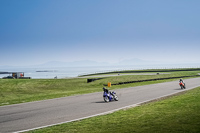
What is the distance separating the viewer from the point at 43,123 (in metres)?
10.7

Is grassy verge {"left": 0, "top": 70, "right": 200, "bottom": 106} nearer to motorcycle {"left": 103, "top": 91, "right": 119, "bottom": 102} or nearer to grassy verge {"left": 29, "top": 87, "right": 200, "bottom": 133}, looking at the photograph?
motorcycle {"left": 103, "top": 91, "right": 119, "bottom": 102}

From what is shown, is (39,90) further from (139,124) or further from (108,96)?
(139,124)

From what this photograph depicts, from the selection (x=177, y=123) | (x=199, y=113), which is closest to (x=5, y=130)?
(x=177, y=123)

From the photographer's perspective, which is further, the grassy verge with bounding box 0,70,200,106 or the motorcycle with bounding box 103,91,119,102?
the grassy verge with bounding box 0,70,200,106

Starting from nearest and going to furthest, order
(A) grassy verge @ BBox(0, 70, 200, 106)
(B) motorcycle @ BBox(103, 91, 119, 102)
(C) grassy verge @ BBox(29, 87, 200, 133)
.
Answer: (C) grassy verge @ BBox(29, 87, 200, 133)
(B) motorcycle @ BBox(103, 91, 119, 102)
(A) grassy verge @ BBox(0, 70, 200, 106)

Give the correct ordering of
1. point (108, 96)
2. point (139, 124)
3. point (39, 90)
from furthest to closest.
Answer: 1. point (39, 90)
2. point (108, 96)
3. point (139, 124)

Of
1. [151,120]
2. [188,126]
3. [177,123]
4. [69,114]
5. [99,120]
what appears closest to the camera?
[188,126]

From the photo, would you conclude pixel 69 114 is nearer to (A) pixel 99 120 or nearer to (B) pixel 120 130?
(A) pixel 99 120

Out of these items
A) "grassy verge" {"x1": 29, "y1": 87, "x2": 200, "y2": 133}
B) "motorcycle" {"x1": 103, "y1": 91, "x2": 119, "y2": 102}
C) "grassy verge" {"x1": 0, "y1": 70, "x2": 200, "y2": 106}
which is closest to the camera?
"grassy verge" {"x1": 29, "y1": 87, "x2": 200, "y2": 133}

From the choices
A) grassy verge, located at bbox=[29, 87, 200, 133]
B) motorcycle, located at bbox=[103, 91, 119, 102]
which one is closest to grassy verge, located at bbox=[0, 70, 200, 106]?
motorcycle, located at bbox=[103, 91, 119, 102]

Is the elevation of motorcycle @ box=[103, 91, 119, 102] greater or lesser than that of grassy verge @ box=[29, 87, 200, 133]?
greater

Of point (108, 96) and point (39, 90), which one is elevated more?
point (108, 96)

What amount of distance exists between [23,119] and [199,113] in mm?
8035

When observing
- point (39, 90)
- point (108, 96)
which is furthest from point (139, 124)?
point (39, 90)
